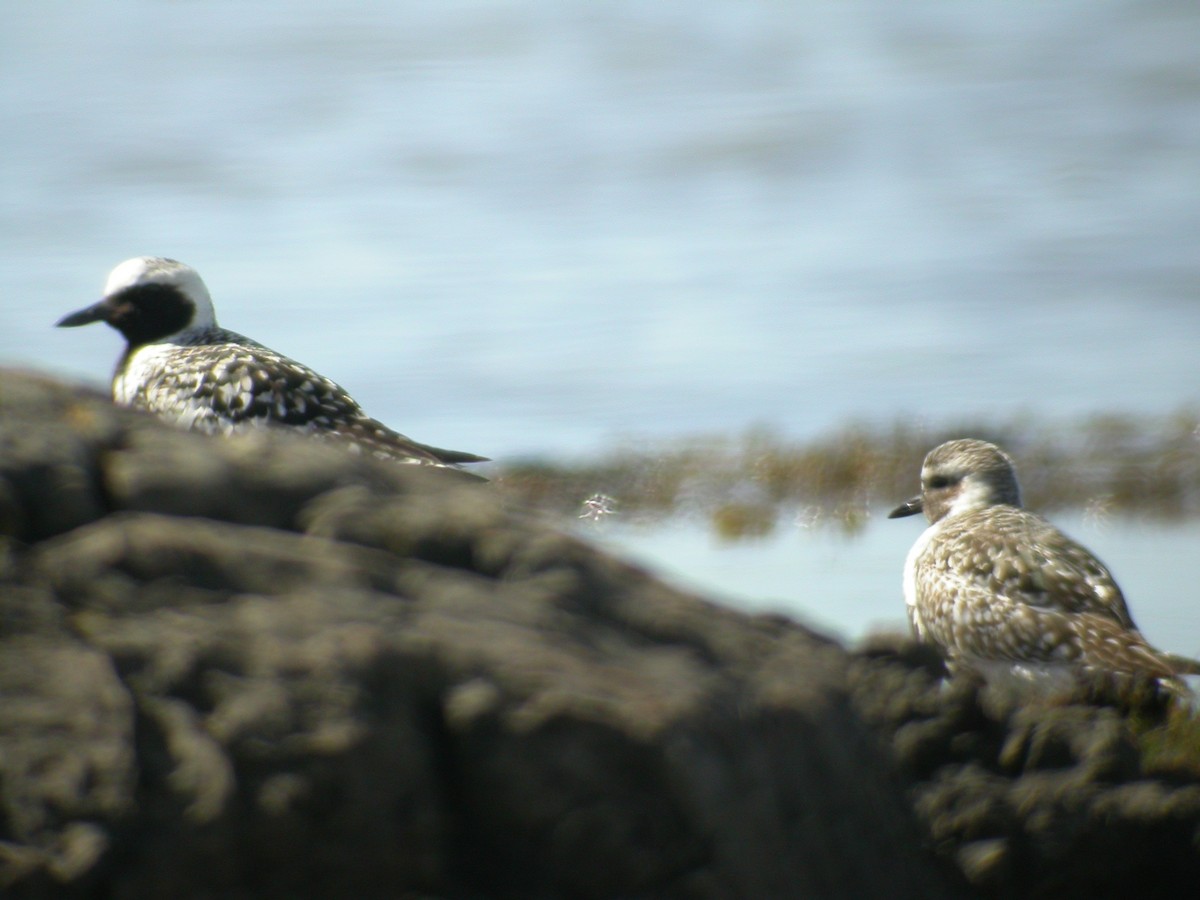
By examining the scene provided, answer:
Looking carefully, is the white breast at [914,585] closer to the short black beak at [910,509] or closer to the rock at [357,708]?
the short black beak at [910,509]

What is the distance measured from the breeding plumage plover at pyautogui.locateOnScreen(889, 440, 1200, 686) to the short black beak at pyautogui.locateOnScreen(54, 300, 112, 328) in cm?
438

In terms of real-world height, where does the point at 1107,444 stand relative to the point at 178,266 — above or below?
below

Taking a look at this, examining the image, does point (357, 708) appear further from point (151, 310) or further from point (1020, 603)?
point (151, 310)

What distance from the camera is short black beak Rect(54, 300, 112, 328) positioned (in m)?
8.36

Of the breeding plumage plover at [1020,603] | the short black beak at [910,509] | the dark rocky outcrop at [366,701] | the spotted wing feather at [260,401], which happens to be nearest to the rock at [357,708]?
the dark rocky outcrop at [366,701]

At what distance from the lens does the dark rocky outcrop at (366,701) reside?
2.60 meters

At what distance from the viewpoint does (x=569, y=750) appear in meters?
2.75

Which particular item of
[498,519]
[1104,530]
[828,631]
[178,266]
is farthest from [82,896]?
[1104,530]

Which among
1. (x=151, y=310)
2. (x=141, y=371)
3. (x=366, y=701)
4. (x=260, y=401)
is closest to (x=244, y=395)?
(x=260, y=401)

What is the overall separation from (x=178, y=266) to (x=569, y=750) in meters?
6.28

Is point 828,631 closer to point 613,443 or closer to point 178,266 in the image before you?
point 178,266

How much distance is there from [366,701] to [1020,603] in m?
3.92

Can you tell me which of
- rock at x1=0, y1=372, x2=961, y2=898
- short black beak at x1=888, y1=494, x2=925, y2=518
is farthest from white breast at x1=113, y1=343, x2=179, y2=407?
rock at x1=0, y1=372, x2=961, y2=898

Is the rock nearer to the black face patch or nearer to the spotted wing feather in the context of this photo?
the spotted wing feather
